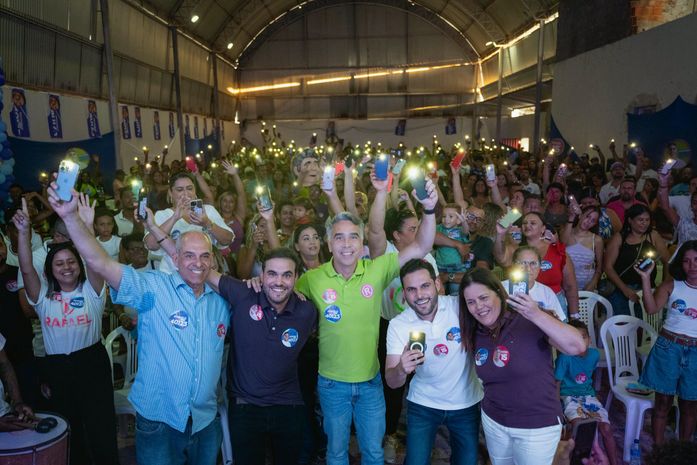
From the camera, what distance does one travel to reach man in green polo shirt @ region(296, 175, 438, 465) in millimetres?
3283

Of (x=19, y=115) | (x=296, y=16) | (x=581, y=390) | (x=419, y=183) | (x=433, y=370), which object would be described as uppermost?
(x=296, y=16)

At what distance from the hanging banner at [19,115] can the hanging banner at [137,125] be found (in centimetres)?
516

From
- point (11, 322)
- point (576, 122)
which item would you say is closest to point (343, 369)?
point (11, 322)

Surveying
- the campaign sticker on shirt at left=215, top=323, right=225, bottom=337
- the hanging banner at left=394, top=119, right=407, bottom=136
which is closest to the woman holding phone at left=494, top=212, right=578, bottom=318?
the campaign sticker on shirt at left=215, top=323, right=225, bottom=337

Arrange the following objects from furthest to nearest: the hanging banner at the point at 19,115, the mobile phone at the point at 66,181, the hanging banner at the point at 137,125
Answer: the hanging banner at the point at 137,125 < the hanging banner at the point at 19,115 < the mobile phone at the point at 66,181

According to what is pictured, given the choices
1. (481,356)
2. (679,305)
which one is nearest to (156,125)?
(679,305)

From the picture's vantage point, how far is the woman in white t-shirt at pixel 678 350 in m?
3.88

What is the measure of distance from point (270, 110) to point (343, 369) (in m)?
27.6

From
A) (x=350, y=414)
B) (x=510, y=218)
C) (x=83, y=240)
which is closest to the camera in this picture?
(x=83, y=240)

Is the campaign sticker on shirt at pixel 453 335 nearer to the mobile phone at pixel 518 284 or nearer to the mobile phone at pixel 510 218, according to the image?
the mobile phone at pixel 518 284

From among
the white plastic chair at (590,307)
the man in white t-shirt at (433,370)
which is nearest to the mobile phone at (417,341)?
the man in white t-shirt at (433,370)

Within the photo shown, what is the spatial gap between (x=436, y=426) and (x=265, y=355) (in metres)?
1.04

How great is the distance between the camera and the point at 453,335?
3.10 meters

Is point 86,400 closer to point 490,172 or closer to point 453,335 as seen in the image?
point 453,335
